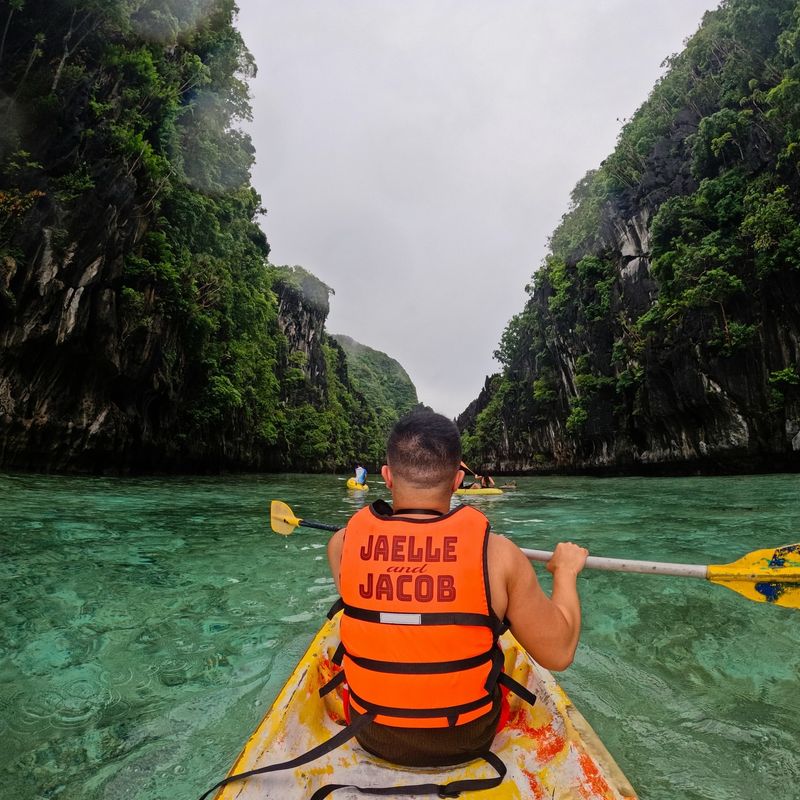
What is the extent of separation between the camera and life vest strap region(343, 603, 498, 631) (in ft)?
4.79

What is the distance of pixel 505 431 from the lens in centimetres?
4928

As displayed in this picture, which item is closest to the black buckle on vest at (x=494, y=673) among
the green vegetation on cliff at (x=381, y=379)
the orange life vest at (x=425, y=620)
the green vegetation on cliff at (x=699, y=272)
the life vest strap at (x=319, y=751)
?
the orange life vest at (x=425, y=620)

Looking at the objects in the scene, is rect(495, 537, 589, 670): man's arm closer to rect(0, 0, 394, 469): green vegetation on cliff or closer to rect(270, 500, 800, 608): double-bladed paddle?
rect(270, 500, 800, 608): double-bladed paddle

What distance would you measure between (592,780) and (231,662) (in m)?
2.54

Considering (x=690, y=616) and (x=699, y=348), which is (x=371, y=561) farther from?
(x=699, y=348)

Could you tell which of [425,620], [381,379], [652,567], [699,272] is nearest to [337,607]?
[425,620]

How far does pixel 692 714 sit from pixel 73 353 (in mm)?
16527

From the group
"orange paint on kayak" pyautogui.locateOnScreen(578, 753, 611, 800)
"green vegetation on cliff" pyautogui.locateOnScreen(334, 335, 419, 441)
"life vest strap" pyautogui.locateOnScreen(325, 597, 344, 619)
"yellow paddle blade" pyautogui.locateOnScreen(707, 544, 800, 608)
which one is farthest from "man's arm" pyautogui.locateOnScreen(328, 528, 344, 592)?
"green vegetation on cliff" pyautogui.locateOnScreen(334, 335, 419, 441)

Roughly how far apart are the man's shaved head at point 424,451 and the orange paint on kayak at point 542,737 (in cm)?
105

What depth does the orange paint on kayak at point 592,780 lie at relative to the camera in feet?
4.90

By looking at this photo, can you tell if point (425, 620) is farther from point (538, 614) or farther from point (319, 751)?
point (319, 751)

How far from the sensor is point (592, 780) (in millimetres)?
1551

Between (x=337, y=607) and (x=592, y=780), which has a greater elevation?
(x=337, y=607)

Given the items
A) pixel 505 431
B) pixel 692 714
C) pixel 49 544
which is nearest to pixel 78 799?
pixel 692 714
